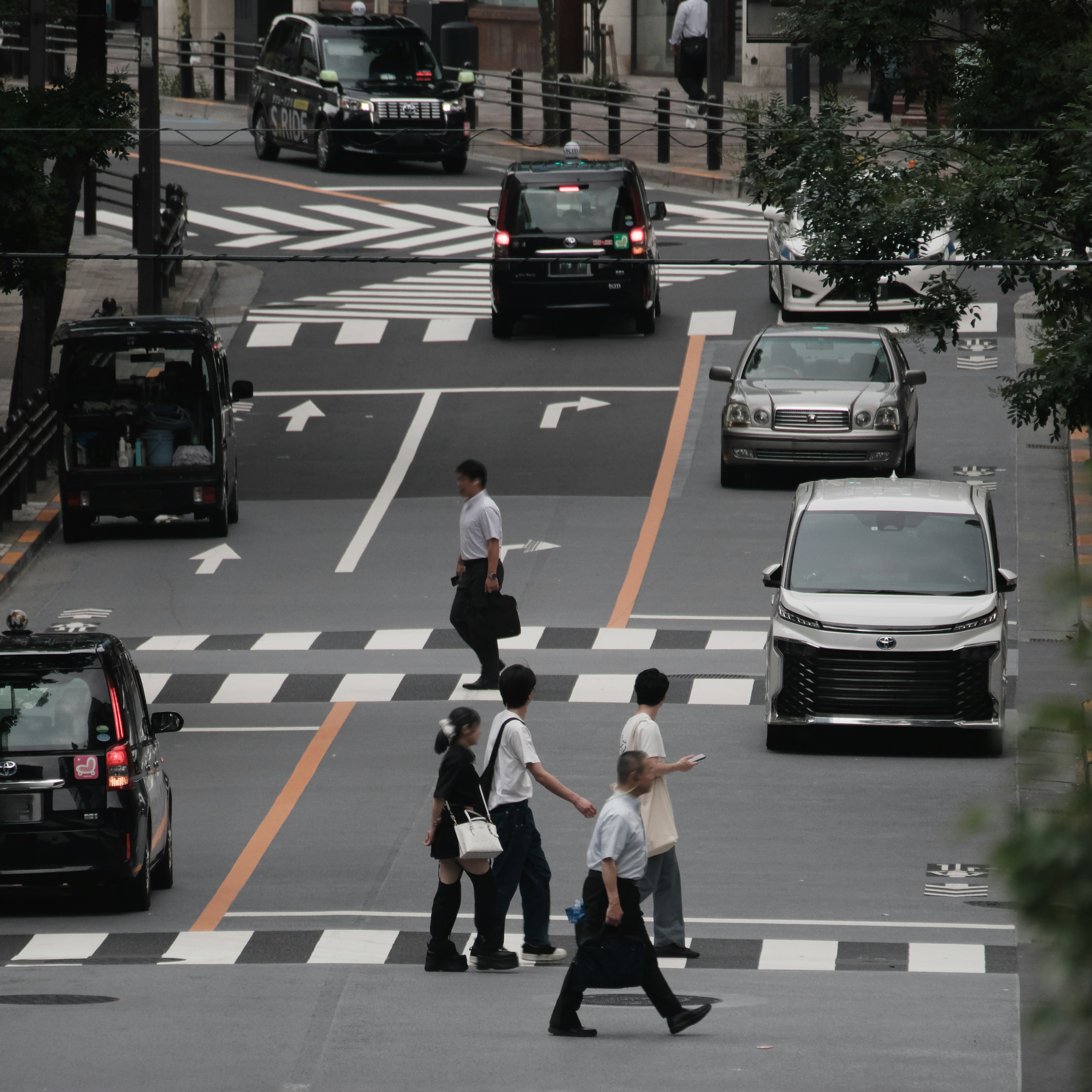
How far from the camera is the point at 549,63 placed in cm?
4612

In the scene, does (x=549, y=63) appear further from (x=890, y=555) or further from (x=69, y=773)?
(x=69, y=773)

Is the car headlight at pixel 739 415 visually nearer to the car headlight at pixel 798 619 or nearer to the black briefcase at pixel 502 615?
the black briefcase at pixel 502 615

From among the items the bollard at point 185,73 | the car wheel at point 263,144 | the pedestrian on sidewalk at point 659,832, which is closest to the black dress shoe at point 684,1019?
the pedestrian on sidewalk at point 659,832

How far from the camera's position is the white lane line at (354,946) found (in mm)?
11055

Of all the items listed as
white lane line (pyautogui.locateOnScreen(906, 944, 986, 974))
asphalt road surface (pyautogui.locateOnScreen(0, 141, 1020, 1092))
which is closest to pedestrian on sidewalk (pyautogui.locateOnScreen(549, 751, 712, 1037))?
asphalt road surface (pyautogui.locateOnScreen(0, 141, 1020, 1092))

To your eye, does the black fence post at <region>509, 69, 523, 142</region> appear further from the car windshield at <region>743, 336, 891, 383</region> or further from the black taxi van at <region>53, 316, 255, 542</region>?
the black taxi van at <region>53, 316, 255, 542</region>

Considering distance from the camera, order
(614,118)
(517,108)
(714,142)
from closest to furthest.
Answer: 1. (614,118)
2. (714,142)
3. (517,108)

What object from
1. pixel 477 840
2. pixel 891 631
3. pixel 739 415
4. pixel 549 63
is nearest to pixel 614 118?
pixel 549 63

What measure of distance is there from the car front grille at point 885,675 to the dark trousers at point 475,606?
2373mm

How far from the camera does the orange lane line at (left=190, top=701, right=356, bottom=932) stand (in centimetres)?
1241

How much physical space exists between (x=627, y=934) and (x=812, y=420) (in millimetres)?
15725

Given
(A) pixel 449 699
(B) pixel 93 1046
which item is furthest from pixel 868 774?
(B) pixel 93 1046

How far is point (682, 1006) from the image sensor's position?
948 cm

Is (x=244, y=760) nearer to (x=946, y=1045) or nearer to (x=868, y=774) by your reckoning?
(x=868, y=774)
